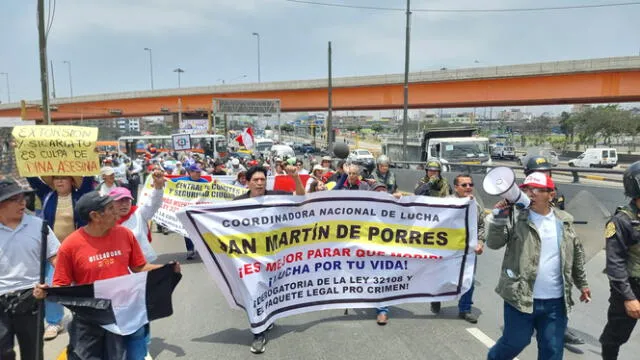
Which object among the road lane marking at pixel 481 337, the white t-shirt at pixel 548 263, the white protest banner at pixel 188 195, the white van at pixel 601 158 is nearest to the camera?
the white t-shirt at pixel 548 263

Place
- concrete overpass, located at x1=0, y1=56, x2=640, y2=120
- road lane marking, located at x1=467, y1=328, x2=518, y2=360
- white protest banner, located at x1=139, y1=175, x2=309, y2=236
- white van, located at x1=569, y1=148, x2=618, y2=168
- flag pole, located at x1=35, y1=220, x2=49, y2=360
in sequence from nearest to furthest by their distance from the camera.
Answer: flag pole, located at x1=35, y1=220, x2=49, y2=360 < road lane marking, located at x1=467, y1=328, x2=518, y2=360 < white protest banner, located at x1=139, y1=175, x2=309, y2=236 < concrete overpass, located at x1=0, y1=56, x2=640, y2=120 < white van, located at x1=569, y1=148, x2=618, y2=168

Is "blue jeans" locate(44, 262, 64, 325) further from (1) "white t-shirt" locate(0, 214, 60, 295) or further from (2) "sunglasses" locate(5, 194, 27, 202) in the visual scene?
(2) "sunglasses" locate(5, 194, 27, 202)

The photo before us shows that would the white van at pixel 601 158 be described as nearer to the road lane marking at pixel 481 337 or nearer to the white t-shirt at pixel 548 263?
Answer: the road lane marking at pixel 481 337

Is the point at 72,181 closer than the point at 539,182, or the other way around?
the point at 539,182

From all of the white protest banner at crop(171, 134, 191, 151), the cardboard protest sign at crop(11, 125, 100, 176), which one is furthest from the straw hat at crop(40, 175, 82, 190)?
the white protest banner at crop(171, 134, 191, 151)

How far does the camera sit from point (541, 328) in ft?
10.9

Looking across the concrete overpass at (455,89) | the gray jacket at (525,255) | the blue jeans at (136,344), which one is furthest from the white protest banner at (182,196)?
the concrete overpass at (455,89)

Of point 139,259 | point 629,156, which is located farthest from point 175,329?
point 629,156

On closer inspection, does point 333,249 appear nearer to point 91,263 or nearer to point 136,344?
point 136,344

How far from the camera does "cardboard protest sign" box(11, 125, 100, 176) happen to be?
441 centimetres

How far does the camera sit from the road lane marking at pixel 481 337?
14.3ft

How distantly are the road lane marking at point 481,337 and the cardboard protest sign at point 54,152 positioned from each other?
13.8 ft

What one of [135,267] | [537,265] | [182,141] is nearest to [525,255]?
[537,265]

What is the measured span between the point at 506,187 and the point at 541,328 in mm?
1120
